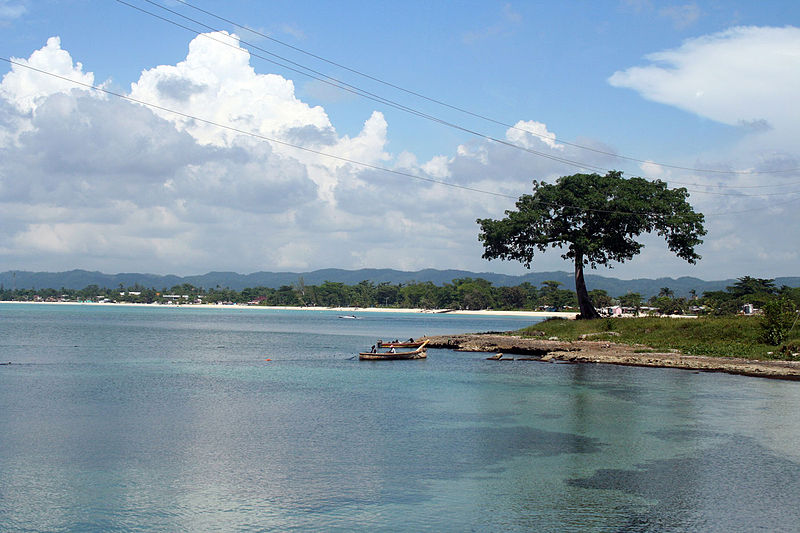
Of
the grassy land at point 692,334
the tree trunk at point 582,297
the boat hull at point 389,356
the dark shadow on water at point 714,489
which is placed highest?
the tree trunk at point 582,297

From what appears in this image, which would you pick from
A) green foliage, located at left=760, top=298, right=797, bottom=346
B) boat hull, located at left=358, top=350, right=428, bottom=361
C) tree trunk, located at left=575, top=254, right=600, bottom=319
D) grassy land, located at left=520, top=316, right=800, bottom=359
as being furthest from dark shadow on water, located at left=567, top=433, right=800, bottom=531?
tree trunk, located at left=575, top=254, right=600, bottom=319

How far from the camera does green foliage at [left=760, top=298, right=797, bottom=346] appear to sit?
52125mm

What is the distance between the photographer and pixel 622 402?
3594cm

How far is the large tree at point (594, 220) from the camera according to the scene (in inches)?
2862

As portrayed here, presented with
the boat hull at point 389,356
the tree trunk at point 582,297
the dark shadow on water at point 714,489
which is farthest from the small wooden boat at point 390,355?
the dark shadow on water at point 714,489

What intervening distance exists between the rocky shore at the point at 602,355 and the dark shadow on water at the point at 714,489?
2359 centimetres

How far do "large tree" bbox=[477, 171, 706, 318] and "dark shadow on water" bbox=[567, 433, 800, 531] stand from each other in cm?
5097

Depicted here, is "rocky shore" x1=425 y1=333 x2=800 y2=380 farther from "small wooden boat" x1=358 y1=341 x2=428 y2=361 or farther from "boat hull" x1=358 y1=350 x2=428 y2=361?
"boat hull" x1=358 y1=350 x2=428 y2=361

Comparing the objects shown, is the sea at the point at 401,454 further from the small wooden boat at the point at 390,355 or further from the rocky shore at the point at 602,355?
the small wooden boat at the point at 390,355

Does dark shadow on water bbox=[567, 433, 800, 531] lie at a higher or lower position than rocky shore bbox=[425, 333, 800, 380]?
lower

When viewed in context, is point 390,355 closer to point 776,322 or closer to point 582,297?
point 582,297

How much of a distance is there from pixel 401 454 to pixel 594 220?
5629cm

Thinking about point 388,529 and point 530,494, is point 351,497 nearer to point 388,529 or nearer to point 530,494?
point 388,529

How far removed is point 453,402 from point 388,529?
2045 centimetres
